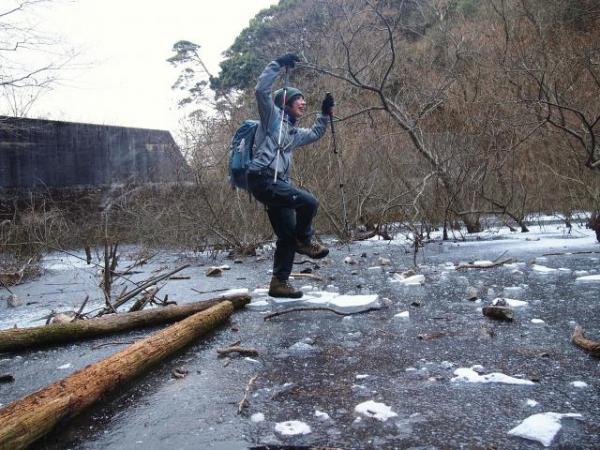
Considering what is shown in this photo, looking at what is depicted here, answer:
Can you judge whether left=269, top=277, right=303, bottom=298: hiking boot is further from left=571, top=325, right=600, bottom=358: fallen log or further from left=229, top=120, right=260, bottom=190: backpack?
left=571, top=325, right=600, bottom=358: fallen log

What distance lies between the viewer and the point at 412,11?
68.0 feet

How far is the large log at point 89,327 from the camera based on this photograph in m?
4.07

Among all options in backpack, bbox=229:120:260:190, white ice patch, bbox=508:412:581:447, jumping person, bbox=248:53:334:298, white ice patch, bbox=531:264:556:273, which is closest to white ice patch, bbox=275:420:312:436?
white ice patch, bbox=508:412:581:447

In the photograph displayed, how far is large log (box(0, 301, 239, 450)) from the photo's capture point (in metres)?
2.10

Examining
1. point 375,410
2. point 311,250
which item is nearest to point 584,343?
point 375,410

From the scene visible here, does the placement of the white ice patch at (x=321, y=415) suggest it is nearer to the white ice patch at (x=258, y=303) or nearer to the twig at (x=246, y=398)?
the twig at (x=246, y=398)

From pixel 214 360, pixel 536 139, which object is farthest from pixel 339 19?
pixel 214 360

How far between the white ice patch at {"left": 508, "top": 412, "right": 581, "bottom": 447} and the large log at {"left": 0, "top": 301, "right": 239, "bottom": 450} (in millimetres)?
1897

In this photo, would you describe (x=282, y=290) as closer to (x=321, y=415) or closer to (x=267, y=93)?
(x=267, y=93)

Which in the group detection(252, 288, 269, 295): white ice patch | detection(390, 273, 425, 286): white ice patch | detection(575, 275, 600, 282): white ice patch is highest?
detection(575, 275, 600, 282): white ice patch

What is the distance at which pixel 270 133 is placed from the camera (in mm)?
5051

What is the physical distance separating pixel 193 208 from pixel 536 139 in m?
8.22

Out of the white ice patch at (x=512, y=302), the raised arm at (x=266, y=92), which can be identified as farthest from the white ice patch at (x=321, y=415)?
the raised arm at (x=266, y=92)

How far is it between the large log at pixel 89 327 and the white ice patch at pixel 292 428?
7.60 ft
